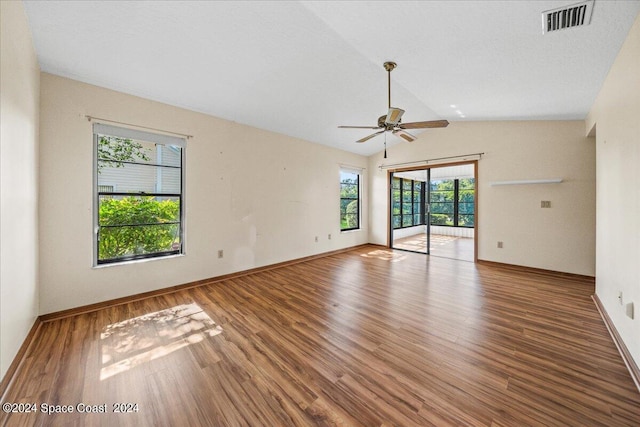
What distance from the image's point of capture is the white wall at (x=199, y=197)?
2.65 metres

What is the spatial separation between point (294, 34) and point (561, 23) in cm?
224

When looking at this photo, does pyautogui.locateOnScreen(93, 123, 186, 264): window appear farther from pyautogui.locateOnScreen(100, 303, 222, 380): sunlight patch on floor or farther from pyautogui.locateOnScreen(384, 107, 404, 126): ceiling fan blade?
pyautogui.locateOnScreen(384, 107, 404, 126): ceiling fan blade

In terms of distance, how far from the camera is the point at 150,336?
2324 mm

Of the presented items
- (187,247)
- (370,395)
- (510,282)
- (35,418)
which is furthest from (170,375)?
(510,282)

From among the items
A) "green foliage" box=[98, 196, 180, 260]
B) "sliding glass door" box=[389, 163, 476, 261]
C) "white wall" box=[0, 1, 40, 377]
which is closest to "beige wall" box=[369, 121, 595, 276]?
"sliding glass door" box=[389, 163, 476, 261]

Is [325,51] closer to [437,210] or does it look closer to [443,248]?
[443,248]

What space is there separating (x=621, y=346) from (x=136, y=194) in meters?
5.26

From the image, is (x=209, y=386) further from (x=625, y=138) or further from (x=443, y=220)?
(x=443, y=220)

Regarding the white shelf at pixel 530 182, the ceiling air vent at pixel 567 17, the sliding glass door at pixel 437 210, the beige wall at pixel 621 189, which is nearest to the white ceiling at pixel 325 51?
the ceiling air vent at pixel 567 17

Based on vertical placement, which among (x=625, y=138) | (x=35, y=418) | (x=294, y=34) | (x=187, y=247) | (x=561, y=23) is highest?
(x=294, y=34)

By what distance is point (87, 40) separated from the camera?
7.41 feet

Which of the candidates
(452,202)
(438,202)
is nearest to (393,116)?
(438,202)

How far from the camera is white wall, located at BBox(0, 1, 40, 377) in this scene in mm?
1616

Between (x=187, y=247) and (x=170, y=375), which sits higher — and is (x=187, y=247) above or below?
above
